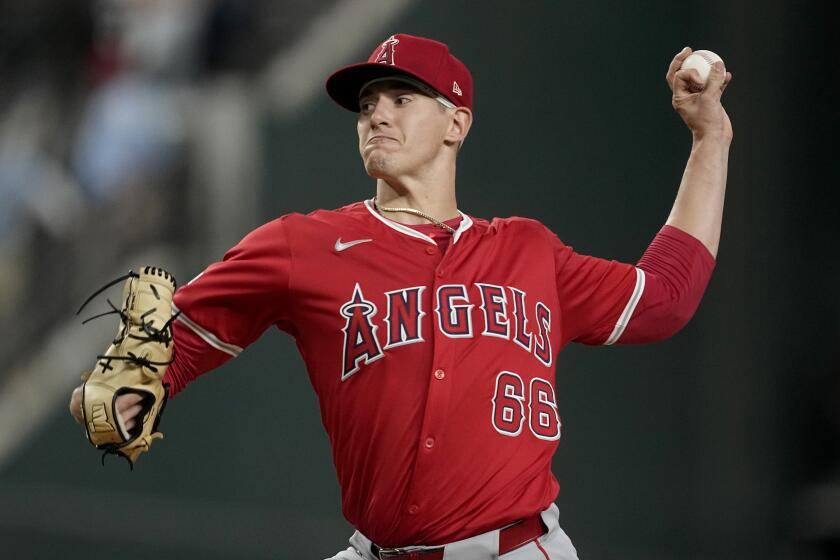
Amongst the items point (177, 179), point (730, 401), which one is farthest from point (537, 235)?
point (177, 179)

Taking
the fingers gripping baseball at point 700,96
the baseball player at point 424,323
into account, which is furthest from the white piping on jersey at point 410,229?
the fingers gripping baseball at point 700,96

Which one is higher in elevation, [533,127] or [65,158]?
[65,158]

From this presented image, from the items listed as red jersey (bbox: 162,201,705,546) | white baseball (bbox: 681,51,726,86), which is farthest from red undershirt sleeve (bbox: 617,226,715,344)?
white baseball (bbox: 681,51,726,86)

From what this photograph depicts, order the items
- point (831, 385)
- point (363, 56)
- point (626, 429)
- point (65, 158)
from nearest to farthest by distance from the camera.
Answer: point (831, 385) < point (626, 429) < point (363, 56) < point (65, 158)

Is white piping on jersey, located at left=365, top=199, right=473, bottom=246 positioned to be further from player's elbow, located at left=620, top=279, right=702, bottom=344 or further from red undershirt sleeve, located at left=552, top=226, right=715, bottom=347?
player's elbow, located at left=620, top=279, right=702, bottom=344

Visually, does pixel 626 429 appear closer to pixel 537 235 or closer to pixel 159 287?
pixel 537 235

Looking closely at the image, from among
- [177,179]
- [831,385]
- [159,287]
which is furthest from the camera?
[177,179]

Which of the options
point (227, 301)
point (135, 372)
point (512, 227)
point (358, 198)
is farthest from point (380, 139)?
point (358, 198)

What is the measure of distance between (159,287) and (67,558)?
4.29 metres

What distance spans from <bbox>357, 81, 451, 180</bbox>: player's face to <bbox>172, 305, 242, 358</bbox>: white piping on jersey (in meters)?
0.45

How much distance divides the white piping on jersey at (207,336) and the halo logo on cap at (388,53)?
0.63m

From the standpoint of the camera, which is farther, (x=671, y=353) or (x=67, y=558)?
(x=67, y=558)

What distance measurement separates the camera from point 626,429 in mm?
4754

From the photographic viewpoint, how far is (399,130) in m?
2.46
